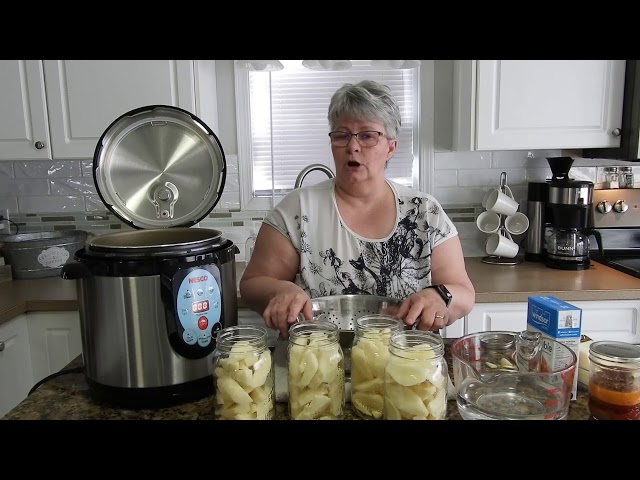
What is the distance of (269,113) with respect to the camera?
8.44 ft

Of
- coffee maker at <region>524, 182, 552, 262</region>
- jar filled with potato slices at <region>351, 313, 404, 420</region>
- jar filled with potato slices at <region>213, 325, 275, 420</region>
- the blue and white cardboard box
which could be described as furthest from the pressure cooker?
coffee maker at <region>524, 182, 552, 262</region>

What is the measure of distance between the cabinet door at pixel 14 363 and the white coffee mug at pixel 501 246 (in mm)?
1939

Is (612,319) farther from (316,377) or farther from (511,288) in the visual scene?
(316,377)

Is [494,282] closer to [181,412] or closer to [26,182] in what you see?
[181,412]

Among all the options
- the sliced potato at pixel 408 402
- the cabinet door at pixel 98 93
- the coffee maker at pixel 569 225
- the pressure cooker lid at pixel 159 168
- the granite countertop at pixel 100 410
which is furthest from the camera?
the coffee maker at pixel 569 225

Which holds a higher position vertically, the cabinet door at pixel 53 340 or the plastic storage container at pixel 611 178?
the plastic storage container at pixel 611 178

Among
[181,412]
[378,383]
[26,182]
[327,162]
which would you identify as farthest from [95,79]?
[378,383]

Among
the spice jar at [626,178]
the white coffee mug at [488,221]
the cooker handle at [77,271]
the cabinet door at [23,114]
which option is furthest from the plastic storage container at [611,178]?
the cabinet door at [23,114]

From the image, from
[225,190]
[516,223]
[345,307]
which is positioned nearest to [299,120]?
[225,190]

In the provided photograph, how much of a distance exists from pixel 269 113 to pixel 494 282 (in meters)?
1.30

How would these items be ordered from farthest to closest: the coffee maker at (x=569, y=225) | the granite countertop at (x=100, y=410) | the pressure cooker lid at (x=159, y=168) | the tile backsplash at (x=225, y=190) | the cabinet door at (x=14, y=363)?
the tile backsplash at (x=225, y=190) → the coffee maker at (x=569, y=225) → the cabinet door at (x=14, y=363) → the pressure cooker lid at (x=159, y=168) → the granite countertop at (x=100, y=410)

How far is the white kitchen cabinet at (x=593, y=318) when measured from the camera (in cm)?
199

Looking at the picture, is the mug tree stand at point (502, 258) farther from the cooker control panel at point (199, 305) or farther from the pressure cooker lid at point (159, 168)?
the cooker control panel at point (199, 305)

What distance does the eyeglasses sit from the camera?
1.46 m
